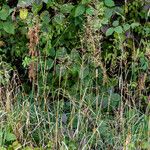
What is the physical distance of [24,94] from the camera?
12.8 ft

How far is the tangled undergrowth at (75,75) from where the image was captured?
3.37 meters

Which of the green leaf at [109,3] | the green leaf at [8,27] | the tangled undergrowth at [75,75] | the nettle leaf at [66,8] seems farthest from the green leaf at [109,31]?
the green leaf at [8,27]

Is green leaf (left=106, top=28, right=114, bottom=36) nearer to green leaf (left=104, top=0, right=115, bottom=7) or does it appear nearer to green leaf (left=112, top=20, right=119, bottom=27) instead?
green leaf (left=112, top=20, right=119, bottom=27)

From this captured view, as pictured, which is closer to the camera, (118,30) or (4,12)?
(118,30)

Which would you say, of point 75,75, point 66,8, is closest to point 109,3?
point 66,8

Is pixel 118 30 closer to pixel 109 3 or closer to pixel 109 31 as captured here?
pixel 109 31

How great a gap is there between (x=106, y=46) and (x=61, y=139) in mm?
967

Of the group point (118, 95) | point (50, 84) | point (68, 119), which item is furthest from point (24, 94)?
point (118, 95)

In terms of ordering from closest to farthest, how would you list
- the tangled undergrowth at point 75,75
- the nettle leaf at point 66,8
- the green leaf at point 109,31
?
1. the tangled undergrowth at point 75,75
2. the green leaf at point 109,31
3. the nettle leaf at point 66,8

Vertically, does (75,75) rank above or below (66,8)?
below

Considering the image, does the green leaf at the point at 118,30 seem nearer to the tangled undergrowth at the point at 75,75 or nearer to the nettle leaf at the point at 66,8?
the tangled undergrowth at the point at 75,75

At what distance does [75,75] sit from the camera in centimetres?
382

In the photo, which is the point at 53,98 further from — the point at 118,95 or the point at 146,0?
the point at 146,0

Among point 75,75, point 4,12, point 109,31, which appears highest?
point 4,12
